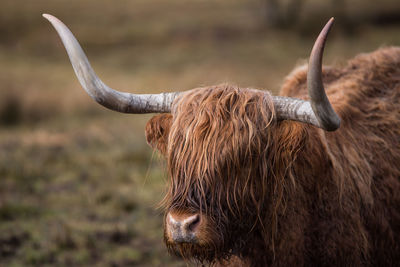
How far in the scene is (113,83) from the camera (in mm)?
19125

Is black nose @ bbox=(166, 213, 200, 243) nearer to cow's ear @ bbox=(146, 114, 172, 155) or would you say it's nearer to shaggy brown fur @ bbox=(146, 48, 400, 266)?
shaggy brown fur @ bbox=(146, 48, 400, 266)

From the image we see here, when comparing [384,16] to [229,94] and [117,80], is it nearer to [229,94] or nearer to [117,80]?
[117,80]

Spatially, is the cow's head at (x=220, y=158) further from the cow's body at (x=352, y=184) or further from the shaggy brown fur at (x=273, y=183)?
the cow's body at (x=352, y=184)

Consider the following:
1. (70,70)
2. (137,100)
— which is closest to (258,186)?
(137,100)

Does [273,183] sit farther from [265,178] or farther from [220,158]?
[220,158]

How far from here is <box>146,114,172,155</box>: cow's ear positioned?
3.50m

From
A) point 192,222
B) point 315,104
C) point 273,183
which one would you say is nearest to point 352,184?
point 273,183

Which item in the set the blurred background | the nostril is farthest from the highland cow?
the blurred background

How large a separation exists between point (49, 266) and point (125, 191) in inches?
109

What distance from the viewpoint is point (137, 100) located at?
11.1ft

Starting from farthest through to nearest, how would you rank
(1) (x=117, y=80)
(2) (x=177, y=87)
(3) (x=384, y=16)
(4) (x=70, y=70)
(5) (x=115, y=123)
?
(3) (x=384, y=16) < (4) (x=70, y=70) < (1) (x=117, y=80) < (2) (x=177, y=87) < (5) (x=115, y=123)

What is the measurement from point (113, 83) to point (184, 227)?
55.4 feet

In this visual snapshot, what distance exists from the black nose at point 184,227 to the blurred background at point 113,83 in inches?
26.4

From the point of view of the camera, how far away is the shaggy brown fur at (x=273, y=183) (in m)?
3.03
